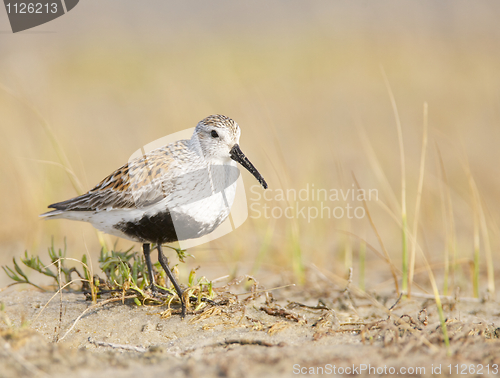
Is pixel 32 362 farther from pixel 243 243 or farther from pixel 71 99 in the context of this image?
pixel 71 99

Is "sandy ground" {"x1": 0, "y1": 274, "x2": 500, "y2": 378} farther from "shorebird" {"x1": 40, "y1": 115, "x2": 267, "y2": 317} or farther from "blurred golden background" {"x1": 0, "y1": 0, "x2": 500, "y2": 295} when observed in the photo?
"blurred golden background" {"x1": 0, "y1": 0, "x2": 500, "y2": 295}

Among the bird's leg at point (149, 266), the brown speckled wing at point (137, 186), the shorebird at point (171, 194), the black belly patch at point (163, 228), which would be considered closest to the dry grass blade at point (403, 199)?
the shorebird at point (171, 194)

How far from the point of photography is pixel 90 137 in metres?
11.0

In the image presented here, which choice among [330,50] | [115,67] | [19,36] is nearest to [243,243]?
[115,67]

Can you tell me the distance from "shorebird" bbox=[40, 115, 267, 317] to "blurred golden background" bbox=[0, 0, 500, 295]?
0.47 meters

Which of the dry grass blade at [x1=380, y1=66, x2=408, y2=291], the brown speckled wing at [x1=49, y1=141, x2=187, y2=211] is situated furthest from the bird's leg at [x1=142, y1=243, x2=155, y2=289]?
the dry grass blade at [x1=380, y1=66, x2=408, y2=291]

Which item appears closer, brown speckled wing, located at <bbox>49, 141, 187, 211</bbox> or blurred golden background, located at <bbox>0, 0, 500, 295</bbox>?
brown speckled wing, located at <bbox>49, 141, 187, 211</bbox>

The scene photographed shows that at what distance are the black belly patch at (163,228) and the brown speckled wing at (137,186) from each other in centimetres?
15

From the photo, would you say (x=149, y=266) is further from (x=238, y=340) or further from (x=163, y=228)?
(x=238, y=340)

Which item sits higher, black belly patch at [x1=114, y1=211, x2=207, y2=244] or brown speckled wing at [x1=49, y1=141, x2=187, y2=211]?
brown speckled wing at [x1=49, y1=141, x2=187, y2=211]

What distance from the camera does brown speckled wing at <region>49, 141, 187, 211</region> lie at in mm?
3867

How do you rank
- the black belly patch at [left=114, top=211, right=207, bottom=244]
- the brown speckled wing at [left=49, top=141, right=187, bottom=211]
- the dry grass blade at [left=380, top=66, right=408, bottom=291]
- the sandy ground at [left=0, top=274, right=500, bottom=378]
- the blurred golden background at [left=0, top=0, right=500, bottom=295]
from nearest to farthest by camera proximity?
1. the sandy ground at [left=0, top=274, right=500, bottom=378]
2. the black belly patch at [left=114, top=211, right=207, bottom=244]
3. the brown speckled wing at [left=49, top=141, right=187, bottom=211]
4. the dry grass blade at [left=380, top=66, right=408, bottom=291]
5. the blurred golden background at [left=0, top=0, right=500, bottom=295]

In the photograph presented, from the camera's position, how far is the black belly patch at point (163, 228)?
375 centimetres

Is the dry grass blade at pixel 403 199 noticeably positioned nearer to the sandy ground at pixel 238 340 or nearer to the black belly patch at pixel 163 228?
the sandy ground at pixel 238 340
